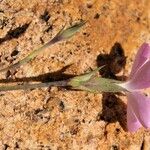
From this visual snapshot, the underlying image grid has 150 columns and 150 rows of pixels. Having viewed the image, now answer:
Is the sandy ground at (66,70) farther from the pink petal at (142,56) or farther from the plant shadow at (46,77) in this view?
the pink petal at (142,56)

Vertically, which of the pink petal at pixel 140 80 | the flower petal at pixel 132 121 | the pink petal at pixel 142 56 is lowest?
the flower petal at pixel 132 121

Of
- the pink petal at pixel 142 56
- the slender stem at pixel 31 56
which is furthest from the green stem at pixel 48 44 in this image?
the pink petal at pixel 142 56

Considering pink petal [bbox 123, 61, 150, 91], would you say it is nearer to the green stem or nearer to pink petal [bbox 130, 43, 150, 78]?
pink petal [bbox 130, 43, 150, 78]

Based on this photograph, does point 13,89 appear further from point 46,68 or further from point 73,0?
point 73,0

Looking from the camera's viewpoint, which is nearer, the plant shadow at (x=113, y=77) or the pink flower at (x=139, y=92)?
the pink flower at (x=139, y=92)

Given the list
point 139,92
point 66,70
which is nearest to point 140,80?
point 139,92

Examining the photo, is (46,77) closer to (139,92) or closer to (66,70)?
(66,70)

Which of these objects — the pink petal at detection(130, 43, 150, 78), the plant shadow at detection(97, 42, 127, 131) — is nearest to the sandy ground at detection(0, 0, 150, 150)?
the plant shadow at detection(97, 42, 127, 131)
